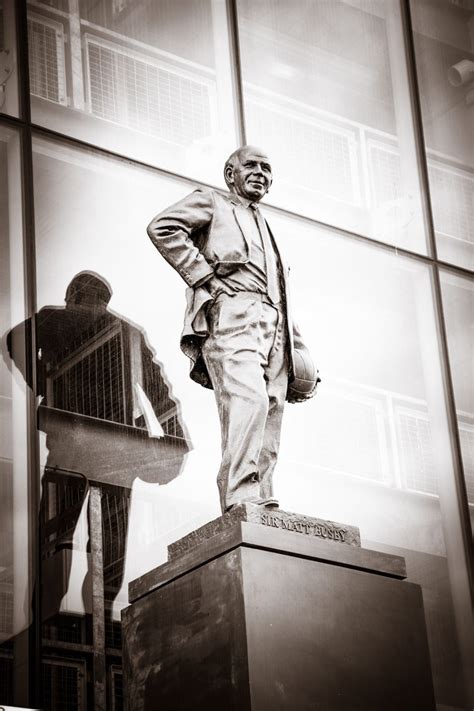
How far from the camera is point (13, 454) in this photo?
9.12m

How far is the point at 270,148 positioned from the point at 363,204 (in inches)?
38.7

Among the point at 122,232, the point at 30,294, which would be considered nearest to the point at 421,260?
the point at 122,232

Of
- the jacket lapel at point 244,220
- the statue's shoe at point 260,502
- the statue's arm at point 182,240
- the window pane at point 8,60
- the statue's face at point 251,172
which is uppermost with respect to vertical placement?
the window pane at point 8,60

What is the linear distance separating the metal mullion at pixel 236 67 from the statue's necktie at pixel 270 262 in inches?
126

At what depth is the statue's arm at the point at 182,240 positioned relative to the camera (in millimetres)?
7961

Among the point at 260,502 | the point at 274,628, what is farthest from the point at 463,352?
the point at 274,628

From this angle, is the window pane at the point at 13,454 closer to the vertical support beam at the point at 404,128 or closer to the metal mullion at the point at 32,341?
the metal mullion at the point at 32,341

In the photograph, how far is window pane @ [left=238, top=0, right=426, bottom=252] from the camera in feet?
39.3

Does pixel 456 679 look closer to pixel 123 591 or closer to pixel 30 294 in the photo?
pixel 123 591

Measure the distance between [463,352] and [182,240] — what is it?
487 cm

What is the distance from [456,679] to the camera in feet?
35.5

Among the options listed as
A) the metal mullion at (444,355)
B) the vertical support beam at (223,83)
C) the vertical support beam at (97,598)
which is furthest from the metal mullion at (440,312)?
the vertical support beam at (97,598)

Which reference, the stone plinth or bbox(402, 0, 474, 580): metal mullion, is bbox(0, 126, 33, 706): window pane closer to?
the stone plinth

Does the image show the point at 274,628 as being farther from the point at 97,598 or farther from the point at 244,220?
the point at 244,220
